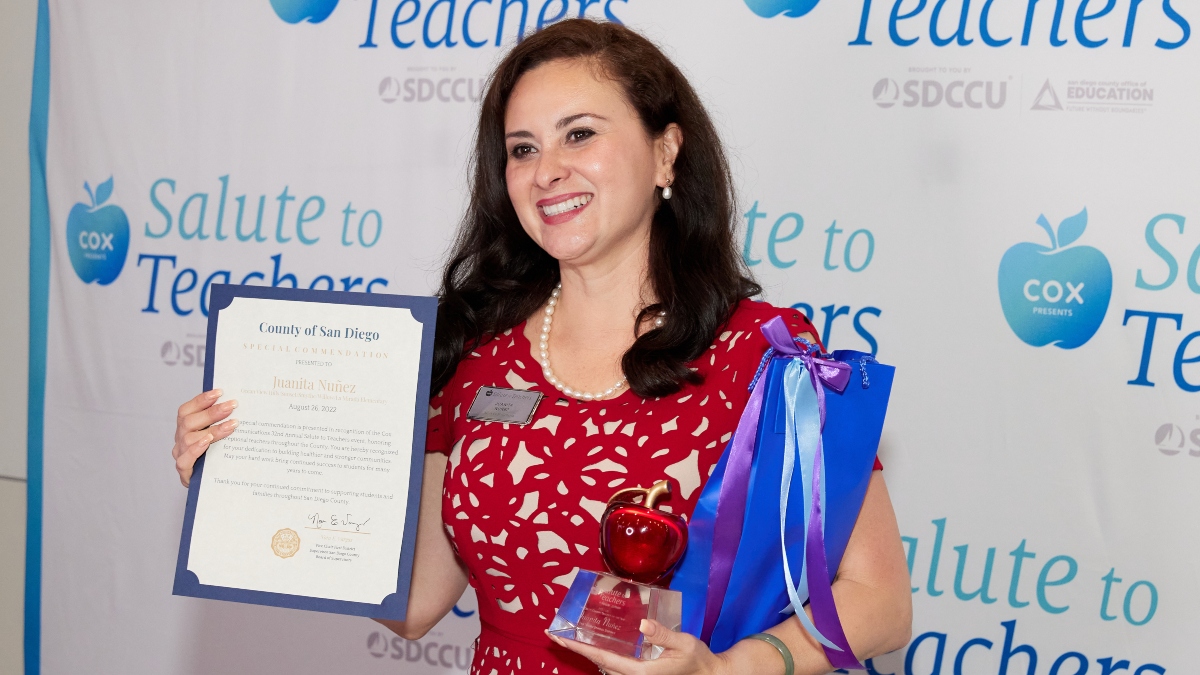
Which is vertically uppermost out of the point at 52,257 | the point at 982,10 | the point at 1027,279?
the point at 982,10

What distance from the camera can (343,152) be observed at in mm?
2949

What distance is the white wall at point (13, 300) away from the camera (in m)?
3.34

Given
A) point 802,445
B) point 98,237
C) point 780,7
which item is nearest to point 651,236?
point 802,445

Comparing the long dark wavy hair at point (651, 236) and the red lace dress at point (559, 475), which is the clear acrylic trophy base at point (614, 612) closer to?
the red lace dress at point (559, 475)

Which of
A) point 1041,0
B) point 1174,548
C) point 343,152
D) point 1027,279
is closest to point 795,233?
point 1027,279

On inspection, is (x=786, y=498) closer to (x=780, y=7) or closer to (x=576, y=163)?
(x=576, y=163)

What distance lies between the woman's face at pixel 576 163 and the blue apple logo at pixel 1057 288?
3.77 ft

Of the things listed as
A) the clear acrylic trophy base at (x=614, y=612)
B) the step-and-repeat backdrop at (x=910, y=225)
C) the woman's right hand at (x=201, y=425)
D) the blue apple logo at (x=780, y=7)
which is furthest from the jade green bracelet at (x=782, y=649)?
the blue apple logo at (x=780, y=7)

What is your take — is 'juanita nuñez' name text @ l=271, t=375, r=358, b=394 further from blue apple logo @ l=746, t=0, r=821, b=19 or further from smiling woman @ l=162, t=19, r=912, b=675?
blue apple logo @ l=746, t=0, r=821, b=19

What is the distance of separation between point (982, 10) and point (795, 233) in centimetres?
68

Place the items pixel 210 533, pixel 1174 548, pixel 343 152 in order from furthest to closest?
pixel 343 152, pixel 1174 548, pixel 210 533

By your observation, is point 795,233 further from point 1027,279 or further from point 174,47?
point 174,47
